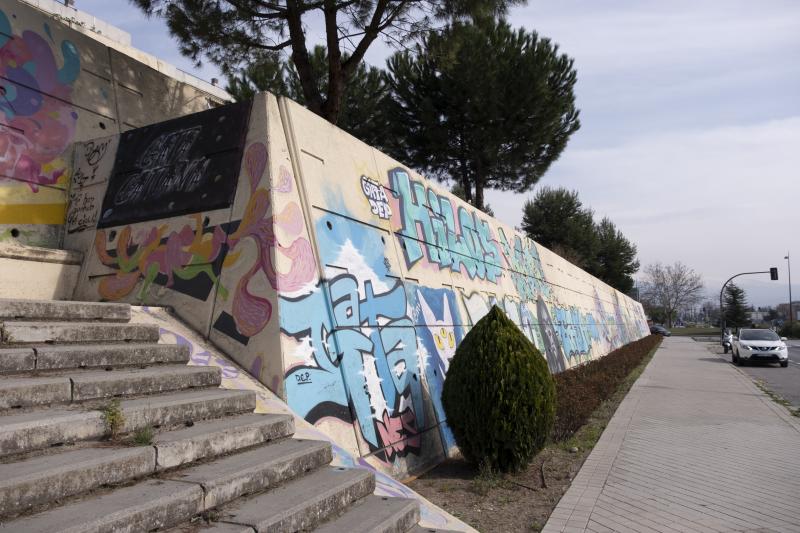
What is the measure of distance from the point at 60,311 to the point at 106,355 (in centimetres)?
68

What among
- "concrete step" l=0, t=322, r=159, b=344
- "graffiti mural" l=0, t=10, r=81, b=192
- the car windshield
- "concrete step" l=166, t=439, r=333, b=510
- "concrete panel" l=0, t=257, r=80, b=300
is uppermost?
"graffiti mural" l=0, t=10, r=81, b=192

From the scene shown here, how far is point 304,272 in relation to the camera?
5.66 metres

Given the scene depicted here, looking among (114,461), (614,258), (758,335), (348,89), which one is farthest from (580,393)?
(614,258)

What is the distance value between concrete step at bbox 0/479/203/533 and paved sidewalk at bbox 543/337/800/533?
2800mm

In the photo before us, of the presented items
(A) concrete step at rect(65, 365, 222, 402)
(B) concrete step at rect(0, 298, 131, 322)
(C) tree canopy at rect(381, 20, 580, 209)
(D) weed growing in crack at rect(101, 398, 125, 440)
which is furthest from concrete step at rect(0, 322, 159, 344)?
(C) tree canopy at rect(381, 20, 580, 209)

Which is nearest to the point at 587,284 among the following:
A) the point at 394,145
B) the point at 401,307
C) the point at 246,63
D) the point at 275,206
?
the point at 394,145

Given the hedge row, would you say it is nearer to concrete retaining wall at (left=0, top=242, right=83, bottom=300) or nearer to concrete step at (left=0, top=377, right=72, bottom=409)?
concrete step at (left=0, top=377, right=72, bottom=409)

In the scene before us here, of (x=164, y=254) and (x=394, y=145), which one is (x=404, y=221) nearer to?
(x=164, y=254)

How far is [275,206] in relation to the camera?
18.1 feet

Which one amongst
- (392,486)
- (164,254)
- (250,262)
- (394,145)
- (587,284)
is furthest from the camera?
(587,284)

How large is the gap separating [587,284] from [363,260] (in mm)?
20418

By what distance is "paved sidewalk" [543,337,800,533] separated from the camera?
4570 mm

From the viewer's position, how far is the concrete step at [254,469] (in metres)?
3.06

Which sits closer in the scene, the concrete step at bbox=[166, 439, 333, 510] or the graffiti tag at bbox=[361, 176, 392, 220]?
the concrete step at bbox=[166, 439, 333, 510]
